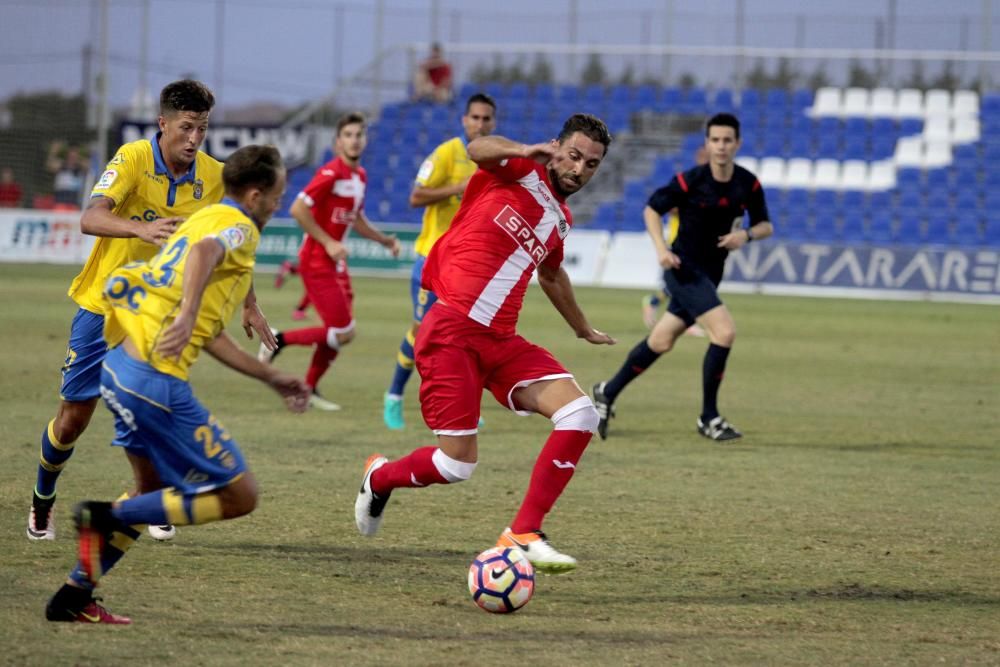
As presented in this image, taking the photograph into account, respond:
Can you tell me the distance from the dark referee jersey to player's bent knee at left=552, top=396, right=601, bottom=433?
480 cm

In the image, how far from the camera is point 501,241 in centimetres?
623

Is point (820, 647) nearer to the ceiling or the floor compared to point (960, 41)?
nearer to the floor

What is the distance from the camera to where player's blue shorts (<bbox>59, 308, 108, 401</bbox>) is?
6352 mm

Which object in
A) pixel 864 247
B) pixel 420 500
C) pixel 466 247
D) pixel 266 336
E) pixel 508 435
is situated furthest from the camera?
pixel 864 247

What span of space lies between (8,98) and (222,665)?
38.7 m

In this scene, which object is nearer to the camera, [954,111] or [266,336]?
[266,336]

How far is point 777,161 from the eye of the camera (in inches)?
1335

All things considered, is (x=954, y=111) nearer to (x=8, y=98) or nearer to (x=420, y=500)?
(x=8, y=98)

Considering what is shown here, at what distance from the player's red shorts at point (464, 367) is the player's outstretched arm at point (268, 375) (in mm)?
1174

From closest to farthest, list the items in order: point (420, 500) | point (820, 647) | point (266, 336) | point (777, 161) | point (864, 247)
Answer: point (820, 647), point (266, 336), point (420, 500), point (864, 247), point (777, 161)

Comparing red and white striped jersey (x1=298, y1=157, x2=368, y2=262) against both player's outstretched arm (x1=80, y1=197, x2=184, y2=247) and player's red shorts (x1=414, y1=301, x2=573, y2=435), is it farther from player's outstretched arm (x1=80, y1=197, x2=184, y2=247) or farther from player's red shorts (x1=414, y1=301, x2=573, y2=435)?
player's red shorts (x1=414, y1=301, x2=573, y2=435)

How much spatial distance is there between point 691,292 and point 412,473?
4.96 metres

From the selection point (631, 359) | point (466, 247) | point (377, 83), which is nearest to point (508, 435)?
point (631, 359)

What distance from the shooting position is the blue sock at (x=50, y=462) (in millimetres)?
6375
